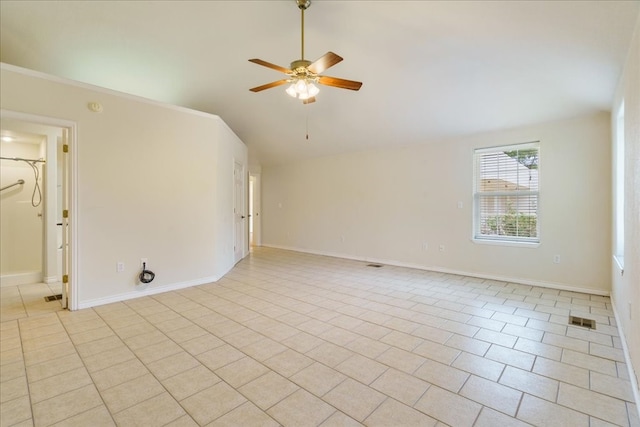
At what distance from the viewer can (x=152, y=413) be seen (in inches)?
65.7

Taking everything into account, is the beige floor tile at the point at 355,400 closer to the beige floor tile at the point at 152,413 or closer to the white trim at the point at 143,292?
the beige floor tile at the point at 152,413

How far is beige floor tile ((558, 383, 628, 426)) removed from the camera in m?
1.66

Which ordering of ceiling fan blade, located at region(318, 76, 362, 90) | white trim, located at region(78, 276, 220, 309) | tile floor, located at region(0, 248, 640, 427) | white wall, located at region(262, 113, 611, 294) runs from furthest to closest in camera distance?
white wall, located at region(262, 113, 611, 294) < white trim, located at region(78, 276, 220, 309) < ceiling fan blade, located at region(318, 76, 362, 90) < tile floor, located at region(0, 248, 640, 427)

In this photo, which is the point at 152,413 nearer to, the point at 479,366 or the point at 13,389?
the point at 13,389

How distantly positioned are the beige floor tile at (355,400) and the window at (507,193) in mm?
3904

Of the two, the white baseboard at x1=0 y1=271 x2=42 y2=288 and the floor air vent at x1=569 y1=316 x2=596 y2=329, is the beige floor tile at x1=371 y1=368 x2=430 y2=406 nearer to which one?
the floor air vent at x1=569 y1=316 x2=596 y2=329

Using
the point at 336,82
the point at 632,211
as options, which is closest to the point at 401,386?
the point at 632,211

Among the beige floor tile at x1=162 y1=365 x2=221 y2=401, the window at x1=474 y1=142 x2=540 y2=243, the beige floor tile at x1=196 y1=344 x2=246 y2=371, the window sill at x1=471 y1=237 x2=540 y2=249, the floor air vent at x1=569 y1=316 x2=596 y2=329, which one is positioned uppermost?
the window at x1=474 y1=142 x2=540 y2=243

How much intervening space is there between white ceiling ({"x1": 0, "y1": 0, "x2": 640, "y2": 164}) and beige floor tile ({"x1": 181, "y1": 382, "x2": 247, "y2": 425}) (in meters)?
3.50

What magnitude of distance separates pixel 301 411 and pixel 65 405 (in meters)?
1.42

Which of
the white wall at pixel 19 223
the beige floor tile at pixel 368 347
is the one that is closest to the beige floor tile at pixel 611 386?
the beige floor tile at pixel 368 347

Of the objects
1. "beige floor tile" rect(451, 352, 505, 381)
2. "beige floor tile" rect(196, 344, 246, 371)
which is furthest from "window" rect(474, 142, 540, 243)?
"beige floor tile" rect(196, 344, 246, 371)

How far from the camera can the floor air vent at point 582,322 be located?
2.89 metres

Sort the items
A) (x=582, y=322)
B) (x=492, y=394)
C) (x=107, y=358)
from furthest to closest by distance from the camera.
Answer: (x=582, y=322), (x=107, y=358), (x=492, y=394)
